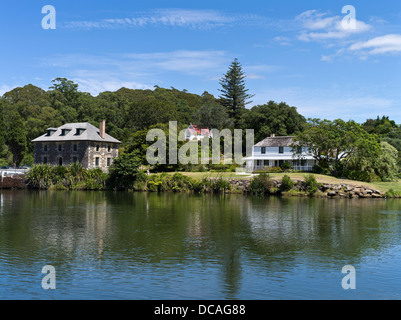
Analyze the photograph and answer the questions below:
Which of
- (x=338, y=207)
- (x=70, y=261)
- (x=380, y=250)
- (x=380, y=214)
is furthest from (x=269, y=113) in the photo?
(x=70, y=261)

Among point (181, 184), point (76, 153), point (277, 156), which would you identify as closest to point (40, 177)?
point (76, 153)

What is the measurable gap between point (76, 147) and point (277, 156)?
35686mm

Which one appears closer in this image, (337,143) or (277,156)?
(337,143)

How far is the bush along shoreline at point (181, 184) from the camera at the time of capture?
56.9 m

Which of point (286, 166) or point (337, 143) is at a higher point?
point (337, 143)

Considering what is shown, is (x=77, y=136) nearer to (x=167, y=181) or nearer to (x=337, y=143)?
(x=167, y=181)

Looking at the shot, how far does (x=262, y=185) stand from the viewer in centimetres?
5972

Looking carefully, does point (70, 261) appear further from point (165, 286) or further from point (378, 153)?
point (378, 153)

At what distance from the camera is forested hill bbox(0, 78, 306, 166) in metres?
88.2

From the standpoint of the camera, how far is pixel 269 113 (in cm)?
8906

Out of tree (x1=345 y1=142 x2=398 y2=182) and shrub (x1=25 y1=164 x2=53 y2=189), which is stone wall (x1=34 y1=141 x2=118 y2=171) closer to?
shrub (x1=25 y1=164 x2=53 y2=189)

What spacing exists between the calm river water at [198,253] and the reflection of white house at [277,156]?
33.3 metres
